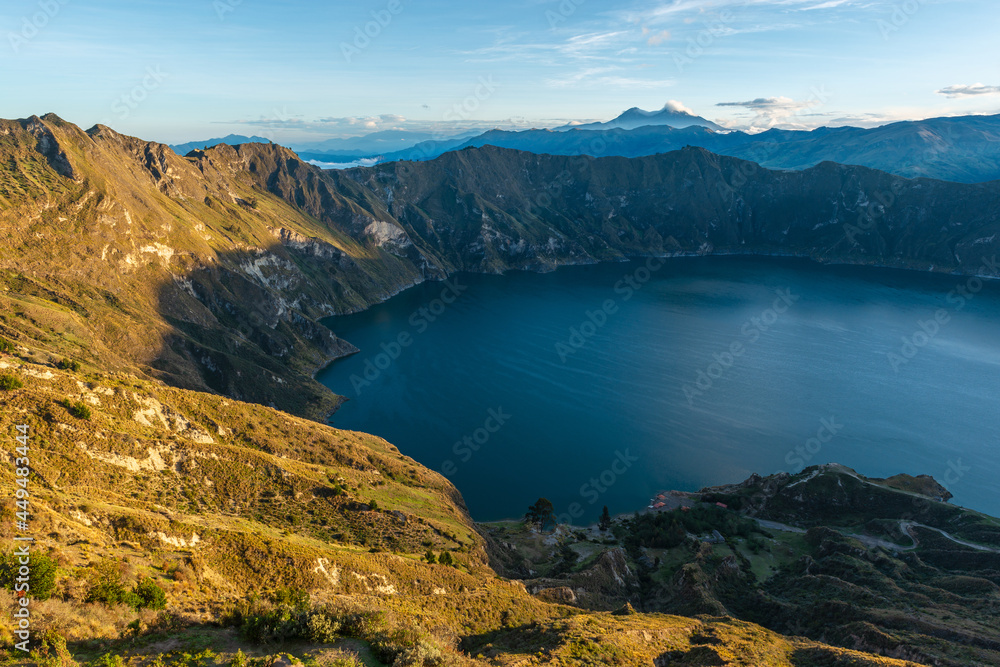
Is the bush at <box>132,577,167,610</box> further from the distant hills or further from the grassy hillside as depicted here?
the distant hills

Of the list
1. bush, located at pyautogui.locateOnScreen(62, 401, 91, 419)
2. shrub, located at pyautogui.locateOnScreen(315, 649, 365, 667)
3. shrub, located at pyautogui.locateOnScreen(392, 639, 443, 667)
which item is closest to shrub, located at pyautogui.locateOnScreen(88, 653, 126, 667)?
shrub, located at pyautogui.locateOnScreen(315, 649, 365, 667)

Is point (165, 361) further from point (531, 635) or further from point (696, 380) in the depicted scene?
point (696, 380)

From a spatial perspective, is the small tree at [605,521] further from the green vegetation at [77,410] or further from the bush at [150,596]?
the bush at [150,596]

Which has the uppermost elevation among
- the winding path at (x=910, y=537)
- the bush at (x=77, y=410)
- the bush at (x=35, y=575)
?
the bush at (x=77, y=410)

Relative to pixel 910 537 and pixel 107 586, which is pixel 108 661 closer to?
pixel 107 586

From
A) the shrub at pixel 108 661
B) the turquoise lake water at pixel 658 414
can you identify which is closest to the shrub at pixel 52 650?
the shrub at pixel 108 661

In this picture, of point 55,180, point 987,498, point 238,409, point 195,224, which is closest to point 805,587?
point 987,498

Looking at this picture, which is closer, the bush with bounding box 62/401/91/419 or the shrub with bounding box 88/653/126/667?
the shrub with bounding box 88/653/126/667
